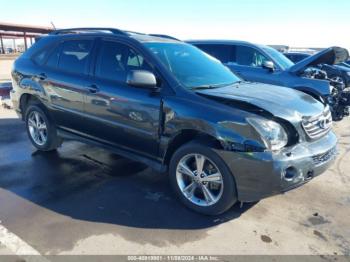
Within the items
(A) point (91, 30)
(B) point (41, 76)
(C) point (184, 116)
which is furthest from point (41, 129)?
(C) point (184, 116)

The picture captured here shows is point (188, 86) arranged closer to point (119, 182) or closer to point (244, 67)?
point (119, 182)

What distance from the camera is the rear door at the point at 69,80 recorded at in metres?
4.39

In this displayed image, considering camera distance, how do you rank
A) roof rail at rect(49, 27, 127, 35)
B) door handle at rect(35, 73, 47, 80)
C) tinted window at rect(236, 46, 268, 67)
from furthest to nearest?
tinted window at rect(236, 46, 268, 67), door handle at rect(35, 73, 47, 80), roof rail at rect(49, 27, 127, 35)

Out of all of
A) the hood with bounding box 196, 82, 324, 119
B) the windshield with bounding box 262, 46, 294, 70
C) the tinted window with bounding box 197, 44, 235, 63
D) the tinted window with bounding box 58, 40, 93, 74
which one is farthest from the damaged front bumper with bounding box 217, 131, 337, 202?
the tinted window with bounding box 197, 44, 235, 63

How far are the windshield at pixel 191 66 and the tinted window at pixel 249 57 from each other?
3700mm

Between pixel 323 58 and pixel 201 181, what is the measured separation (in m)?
5.21

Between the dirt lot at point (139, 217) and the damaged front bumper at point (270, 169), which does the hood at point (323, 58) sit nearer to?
the dirt lot at point (139, 217)

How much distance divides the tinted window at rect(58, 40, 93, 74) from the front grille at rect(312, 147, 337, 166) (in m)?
3.03

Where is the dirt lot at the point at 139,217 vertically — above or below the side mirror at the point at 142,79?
below

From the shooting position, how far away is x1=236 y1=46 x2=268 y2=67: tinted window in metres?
7.94

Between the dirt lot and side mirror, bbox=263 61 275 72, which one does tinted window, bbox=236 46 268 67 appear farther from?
the dirt lot

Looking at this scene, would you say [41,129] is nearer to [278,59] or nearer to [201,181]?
[201,181]

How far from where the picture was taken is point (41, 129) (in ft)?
17.2

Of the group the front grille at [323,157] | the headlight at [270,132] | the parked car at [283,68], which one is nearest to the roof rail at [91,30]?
the headlight at [270,132]
